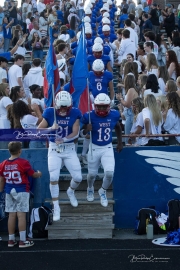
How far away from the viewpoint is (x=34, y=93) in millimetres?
13945

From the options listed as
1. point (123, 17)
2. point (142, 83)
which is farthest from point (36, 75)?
point (123, 17)

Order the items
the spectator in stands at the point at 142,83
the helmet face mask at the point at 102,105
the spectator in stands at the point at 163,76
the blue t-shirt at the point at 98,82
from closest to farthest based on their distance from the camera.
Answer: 1. the helmet face mask at the point at 102,105
2. the blue t-shirt at the point at 98,82
3. the spectator in stands at the point at 142,83
4. the spectator in stands at the point at 163,76

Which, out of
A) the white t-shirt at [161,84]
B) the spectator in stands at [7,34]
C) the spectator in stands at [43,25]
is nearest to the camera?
the white t-shirt at [161,84]

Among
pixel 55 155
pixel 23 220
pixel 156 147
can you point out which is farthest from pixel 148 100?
pixel 23 220

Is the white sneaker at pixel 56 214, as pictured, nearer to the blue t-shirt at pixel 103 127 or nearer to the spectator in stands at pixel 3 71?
the blue t-shirt at pixel 103 127

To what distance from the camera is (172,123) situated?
13.3 m

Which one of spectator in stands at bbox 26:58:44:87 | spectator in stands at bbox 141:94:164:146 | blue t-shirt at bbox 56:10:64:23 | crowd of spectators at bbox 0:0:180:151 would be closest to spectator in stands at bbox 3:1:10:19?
crowd of spectators at bbox 0:0:180:151

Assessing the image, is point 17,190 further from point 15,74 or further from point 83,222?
point 15,74

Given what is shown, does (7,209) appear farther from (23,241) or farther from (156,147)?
(156,147)

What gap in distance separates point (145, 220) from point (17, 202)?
1.96 meters

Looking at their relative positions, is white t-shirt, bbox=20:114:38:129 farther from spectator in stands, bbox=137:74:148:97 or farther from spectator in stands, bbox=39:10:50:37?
spectator in stands, bbox=39:10:50:37

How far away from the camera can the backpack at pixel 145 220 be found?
1215 cm

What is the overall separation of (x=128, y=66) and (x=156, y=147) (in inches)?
157

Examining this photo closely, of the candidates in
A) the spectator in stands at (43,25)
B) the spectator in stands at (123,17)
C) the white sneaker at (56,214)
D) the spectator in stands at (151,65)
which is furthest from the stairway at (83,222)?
the spectator in stands at (123,17)
